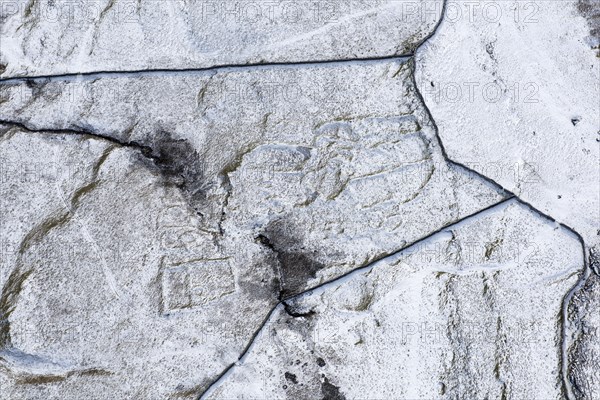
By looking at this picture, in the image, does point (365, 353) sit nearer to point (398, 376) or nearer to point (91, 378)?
point (398, 376)

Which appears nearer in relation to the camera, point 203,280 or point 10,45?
point 203,280

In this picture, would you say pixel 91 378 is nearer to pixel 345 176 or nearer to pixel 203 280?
pixel 203 280

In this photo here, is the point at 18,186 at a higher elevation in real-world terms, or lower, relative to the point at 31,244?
higher

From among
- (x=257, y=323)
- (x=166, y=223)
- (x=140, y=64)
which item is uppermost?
(x=140, y=64)

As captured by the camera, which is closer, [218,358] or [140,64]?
[218,358]

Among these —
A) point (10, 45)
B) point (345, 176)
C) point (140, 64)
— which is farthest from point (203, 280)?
point (10, 45)

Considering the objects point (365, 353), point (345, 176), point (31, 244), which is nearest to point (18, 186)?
point (31, 244)
